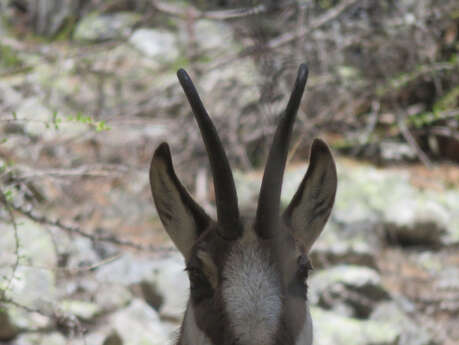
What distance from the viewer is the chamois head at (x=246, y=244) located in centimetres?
305

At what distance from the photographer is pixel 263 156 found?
34.4 ft

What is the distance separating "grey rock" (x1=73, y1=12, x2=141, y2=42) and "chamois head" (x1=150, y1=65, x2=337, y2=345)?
825cm

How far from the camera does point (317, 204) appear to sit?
12.9ft

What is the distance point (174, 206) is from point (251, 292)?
1.00 m

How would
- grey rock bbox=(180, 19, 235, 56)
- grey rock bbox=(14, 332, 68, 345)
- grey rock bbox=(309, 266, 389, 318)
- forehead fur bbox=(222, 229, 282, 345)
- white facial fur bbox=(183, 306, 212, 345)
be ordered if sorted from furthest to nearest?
grey rock bbox=(180, 19, 235, 56) < grey rock bbox=(309, 266, 389, 318) < grey rock bbox=(14, 332, 68, 345) < white facial fur bbox=(183, 306, 212, 345) < forehead fur bbox=(222, 229, 282, 345)

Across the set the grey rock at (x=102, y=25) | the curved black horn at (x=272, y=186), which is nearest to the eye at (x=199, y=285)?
the curved black horn at (x=272, y=186)

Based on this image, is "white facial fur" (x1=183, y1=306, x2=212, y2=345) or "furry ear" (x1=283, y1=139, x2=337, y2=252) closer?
"white facial fur" (x1=183, y1=306, x2=212, y2=345)

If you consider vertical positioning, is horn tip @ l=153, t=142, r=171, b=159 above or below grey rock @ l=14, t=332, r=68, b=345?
above

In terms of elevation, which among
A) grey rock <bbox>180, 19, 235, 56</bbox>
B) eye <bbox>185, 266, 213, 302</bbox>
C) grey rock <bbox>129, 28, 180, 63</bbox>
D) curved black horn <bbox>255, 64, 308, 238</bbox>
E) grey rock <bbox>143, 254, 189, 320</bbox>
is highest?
curved black horn <bbox>255, 64, 308, 238</bbox>

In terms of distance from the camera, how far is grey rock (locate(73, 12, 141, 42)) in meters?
11.8

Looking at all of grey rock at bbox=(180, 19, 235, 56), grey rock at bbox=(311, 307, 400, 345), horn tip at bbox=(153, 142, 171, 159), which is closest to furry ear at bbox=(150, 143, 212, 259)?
horn tip at bbox=(153, 142, 171, 159)

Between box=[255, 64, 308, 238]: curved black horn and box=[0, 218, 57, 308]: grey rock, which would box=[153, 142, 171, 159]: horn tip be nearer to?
box=[255, 64, 308, 238]: curved black horn

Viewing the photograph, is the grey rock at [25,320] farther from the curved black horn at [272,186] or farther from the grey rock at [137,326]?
the curved black horn at [272,186]

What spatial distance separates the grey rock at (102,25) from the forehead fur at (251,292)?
8811mm
